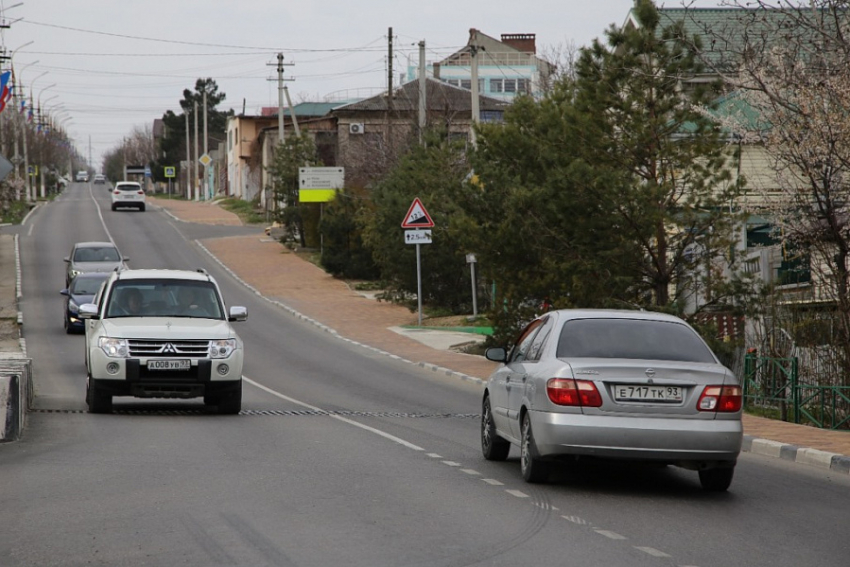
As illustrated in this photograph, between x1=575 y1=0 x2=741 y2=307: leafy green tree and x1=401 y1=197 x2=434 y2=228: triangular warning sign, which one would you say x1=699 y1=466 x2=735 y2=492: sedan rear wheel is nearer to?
x1=575 y1=0 x2=741 y2=307: leafy green tree

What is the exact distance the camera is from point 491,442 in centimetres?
1238

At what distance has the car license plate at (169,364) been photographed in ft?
53.3

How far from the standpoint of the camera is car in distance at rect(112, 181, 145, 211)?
83062mm

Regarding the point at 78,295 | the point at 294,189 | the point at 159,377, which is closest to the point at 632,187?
the point at 159,377

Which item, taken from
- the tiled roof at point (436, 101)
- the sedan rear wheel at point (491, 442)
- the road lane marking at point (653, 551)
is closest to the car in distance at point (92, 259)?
the sedan rear wheel at point (491, 442)

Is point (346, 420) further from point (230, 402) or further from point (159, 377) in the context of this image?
point (159, 377)

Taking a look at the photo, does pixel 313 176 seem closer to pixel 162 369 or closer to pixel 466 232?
pixel 466 232

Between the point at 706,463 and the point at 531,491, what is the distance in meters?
1.40

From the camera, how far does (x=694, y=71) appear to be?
20.7 metres

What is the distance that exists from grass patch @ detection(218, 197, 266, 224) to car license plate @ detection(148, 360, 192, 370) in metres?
61.4

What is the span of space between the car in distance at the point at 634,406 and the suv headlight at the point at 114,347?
7.25 meters

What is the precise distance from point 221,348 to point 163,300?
165 cm

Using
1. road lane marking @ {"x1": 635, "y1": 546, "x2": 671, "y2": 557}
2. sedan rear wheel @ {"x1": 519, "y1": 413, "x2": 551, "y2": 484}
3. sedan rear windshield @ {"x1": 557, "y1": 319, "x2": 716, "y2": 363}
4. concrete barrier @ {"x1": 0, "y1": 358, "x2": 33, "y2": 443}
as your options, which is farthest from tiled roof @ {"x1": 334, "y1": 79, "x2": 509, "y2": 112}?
road lane marking @ {"x1": 635, "y1": 546, "x2": 671, "y2": 557}

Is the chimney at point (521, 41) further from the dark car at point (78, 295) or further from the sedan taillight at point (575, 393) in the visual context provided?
the sedan taillight at point (575, 393)
